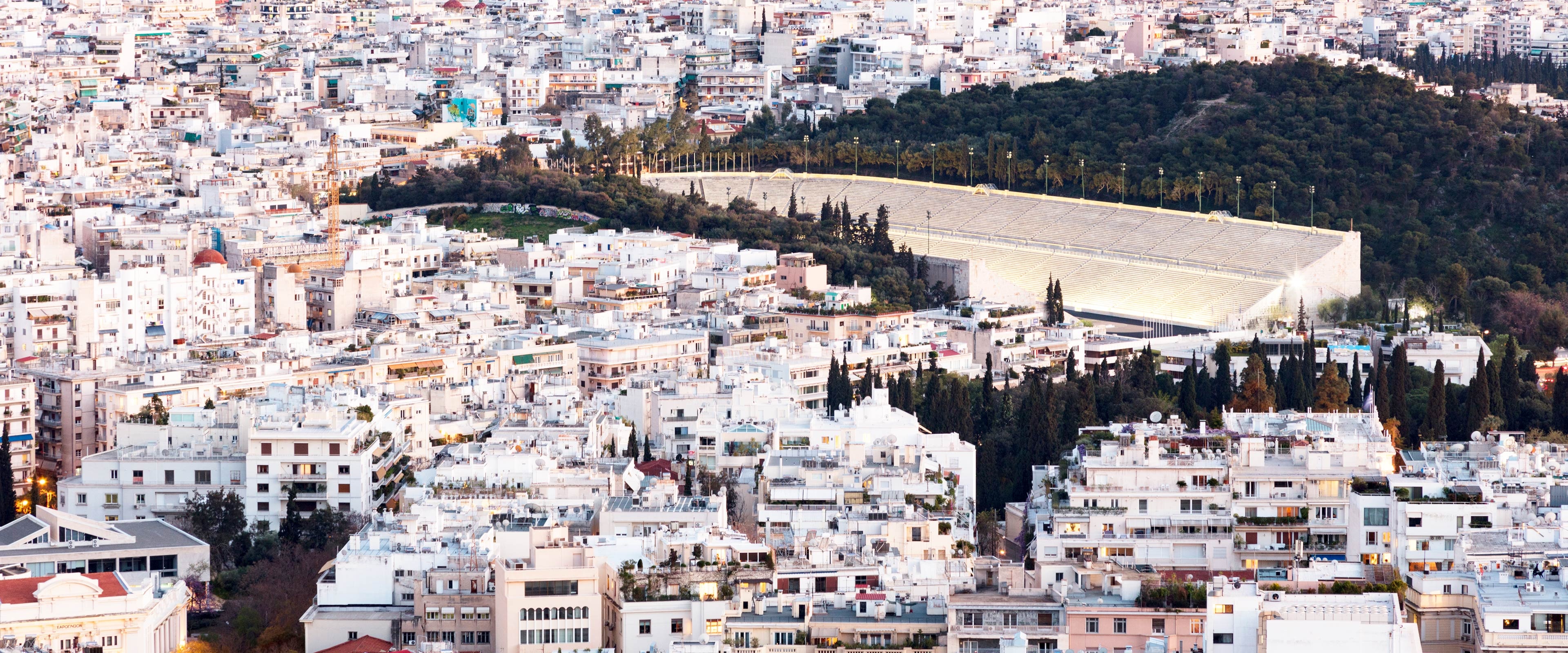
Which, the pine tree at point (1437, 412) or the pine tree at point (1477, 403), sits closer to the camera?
the pine tree at point (1437, 412)

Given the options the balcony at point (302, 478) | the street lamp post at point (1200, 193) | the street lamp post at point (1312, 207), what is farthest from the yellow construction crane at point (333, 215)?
the balcony at point (302, 478)

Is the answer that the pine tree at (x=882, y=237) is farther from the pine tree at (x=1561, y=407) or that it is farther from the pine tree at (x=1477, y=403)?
the pine tree at (x=1477, y=403)

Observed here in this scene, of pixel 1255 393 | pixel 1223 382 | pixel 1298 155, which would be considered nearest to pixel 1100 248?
pixel 1298 155

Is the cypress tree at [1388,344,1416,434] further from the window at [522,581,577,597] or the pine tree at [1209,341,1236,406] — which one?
the window at [522,581,577,597]

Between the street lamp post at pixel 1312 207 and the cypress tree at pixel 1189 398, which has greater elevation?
the cypress tree at pixel 1189 398

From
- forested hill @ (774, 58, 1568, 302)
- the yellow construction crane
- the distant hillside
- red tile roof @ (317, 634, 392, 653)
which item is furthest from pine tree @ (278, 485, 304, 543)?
forested hill @ (774, 58, 1568, 302)

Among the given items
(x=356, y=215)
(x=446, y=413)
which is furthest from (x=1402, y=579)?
(x=356, y=215)

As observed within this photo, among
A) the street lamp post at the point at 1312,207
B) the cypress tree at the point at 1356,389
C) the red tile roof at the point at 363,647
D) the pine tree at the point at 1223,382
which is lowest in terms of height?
the street lamp post at the point at 1312,207
